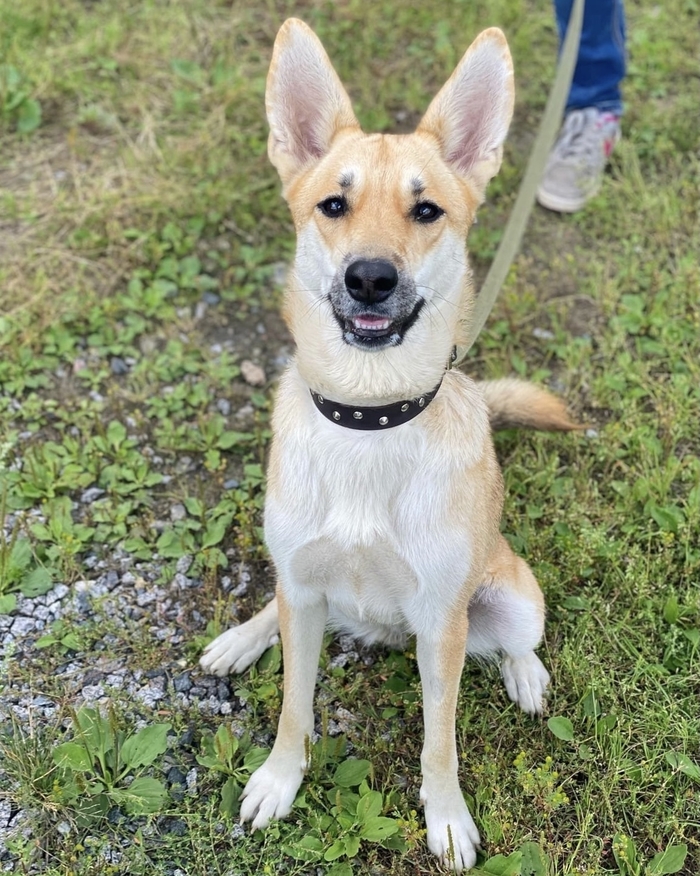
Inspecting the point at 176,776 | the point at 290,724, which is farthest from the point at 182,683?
the point at 290,724

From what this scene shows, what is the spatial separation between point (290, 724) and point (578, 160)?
144 inches

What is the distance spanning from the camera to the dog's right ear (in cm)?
243

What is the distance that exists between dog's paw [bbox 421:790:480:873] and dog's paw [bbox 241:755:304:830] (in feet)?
1.45

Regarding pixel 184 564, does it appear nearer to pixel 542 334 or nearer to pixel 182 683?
pixel 182 683

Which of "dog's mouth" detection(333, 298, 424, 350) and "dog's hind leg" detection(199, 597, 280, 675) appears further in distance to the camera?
"dog's hind leg" detection(199, 597, 280, 675)

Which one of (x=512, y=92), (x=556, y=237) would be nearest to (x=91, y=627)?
(x=512, y=92)

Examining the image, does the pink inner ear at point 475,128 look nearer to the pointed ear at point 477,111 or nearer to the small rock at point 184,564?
the pointed ear at point 477,111

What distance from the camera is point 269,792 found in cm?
264

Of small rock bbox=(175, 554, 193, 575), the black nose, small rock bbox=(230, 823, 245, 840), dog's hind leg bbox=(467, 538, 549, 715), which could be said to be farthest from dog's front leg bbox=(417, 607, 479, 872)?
small rock bbox=(175, 554, 193, 575)

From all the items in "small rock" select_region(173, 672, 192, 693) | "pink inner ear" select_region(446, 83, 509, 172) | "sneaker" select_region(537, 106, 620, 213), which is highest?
"pink inner ear" select_region(446, 83, 509, 172)

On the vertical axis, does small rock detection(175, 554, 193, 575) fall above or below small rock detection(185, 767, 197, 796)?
above

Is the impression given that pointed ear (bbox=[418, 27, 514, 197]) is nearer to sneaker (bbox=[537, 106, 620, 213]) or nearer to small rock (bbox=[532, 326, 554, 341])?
small rock (bbox=[532, 326, 554, 341])

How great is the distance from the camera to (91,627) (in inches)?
119

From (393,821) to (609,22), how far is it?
4219 mm
